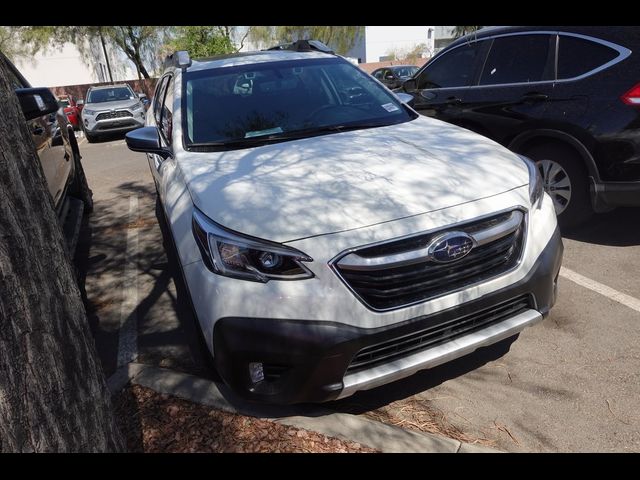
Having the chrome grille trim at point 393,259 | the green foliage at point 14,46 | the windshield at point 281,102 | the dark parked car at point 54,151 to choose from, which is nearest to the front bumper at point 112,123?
Result: the dark parked car at point 54,151

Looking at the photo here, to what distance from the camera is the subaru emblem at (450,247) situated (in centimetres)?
227

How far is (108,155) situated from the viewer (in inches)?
473

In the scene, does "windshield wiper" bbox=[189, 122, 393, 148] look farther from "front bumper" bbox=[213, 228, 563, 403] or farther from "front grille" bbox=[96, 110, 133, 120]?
"front grille" bbox=[96, 110, 133, 120]

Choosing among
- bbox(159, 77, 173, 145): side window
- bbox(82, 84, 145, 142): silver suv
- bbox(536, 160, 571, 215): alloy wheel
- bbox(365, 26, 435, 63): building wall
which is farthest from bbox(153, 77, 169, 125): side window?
bbox(365, 26, 435, 63): building wall

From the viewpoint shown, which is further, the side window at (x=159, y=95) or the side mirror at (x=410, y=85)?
the side mirror at (x=410, y=85)

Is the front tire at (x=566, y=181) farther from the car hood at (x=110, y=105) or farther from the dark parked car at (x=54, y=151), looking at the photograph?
the car hood at (x=110, y=105)

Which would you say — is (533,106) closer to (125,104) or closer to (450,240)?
(450,240)

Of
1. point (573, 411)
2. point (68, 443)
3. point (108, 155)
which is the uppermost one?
point (68, 443)

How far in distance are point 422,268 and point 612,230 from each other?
325 centimetres

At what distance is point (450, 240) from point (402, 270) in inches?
10.7

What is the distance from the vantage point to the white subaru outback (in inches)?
85.0

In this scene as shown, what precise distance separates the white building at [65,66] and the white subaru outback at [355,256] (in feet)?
135

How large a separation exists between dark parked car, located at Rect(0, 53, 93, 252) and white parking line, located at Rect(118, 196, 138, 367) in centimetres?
58
